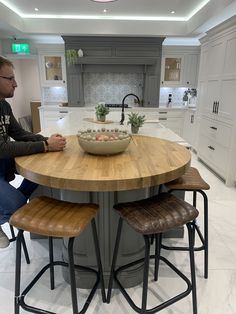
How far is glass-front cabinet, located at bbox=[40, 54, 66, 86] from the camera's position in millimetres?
6000

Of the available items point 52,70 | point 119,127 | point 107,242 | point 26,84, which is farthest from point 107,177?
point 26,84

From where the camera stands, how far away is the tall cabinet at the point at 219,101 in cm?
346

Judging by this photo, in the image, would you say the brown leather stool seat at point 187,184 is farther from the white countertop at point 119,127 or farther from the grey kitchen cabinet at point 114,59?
the grey kitchen cabinet at point 114,59

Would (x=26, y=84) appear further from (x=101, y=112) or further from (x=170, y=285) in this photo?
(x=170, y=285)

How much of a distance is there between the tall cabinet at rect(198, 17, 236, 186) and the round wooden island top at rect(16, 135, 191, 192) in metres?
2.25

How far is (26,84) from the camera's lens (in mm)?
8000

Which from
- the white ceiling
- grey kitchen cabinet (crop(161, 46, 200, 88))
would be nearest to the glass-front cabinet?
the white ceiling

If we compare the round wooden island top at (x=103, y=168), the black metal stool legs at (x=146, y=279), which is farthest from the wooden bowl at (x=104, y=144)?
the black metal stool legs at (x=146, y=279)

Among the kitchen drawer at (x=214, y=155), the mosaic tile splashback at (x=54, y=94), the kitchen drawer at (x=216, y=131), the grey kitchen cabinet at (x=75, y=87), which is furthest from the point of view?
the mosaic tile splashback at (x=54, y=94)

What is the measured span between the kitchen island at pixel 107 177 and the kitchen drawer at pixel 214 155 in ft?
6.91

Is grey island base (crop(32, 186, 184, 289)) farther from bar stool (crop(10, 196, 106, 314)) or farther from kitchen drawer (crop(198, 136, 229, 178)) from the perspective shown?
kitchen drawer (crop(198, 136, 229, 178))

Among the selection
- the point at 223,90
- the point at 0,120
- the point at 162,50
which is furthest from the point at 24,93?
the point at 0,120

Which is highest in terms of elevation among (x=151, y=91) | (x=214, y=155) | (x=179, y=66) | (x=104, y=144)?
(x=179, y=66)

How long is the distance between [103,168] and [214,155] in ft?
10.7
